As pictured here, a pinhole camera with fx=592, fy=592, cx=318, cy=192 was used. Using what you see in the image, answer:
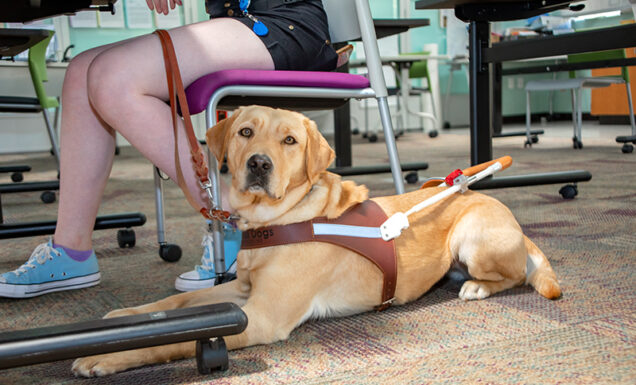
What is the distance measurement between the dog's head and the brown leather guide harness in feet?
0.24

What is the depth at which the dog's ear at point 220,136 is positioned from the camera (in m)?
1.30

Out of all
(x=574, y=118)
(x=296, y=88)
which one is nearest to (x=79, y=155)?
(x=296, y=88)

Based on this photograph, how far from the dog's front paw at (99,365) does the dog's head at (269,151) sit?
1.34ft

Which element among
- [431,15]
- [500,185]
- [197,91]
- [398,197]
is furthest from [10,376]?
[431,15]

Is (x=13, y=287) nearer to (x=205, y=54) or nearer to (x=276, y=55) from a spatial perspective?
(x=205, y=54)

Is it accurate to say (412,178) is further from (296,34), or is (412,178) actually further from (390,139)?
(296,34)

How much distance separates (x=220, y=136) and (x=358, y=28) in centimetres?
68

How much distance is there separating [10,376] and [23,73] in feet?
17.1

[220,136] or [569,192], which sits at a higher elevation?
[220,136]

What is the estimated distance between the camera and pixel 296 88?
146cm

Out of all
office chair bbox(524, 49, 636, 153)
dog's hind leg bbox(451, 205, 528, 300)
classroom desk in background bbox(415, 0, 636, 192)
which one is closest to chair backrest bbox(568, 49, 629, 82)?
office chair bbox(524, 49, 636, 153)

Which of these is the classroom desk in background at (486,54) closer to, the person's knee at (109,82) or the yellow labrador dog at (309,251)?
the yellow labrador dog at (309,251)

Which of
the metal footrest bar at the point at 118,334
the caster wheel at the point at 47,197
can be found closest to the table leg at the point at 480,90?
the metal footrest bar at the point at 118,334

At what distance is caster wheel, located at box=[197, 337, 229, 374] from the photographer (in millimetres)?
1016
